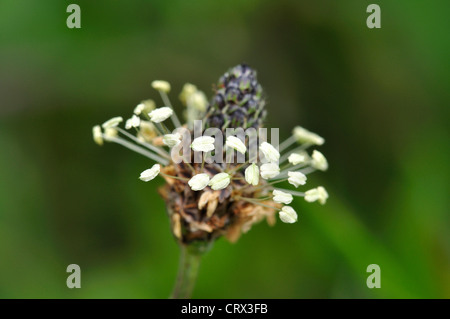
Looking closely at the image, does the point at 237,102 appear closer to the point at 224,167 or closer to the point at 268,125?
the point at 224,167

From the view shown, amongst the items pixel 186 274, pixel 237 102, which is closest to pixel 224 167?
pixel 237 102

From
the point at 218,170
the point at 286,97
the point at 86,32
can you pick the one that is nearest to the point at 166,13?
the point at 86,32

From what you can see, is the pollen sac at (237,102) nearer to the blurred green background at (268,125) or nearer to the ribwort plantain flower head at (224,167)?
the ribwort plantain flower head at (224,167)

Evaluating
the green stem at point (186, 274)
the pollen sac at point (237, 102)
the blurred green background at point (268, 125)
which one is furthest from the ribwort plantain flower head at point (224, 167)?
the blurred green background at point (268, 125)

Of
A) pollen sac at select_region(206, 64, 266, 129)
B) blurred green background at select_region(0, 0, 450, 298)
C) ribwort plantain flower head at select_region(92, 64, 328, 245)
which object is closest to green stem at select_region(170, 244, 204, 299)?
ribwort plantain flower head at select_region(92, 64, 328, 245)

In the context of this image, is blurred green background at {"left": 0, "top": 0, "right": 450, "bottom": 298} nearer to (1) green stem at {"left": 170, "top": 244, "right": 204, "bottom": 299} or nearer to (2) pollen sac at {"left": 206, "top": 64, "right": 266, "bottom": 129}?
(1) green stem at {"left": 170, "top": 244, "right": 204, "bottom": 299}
